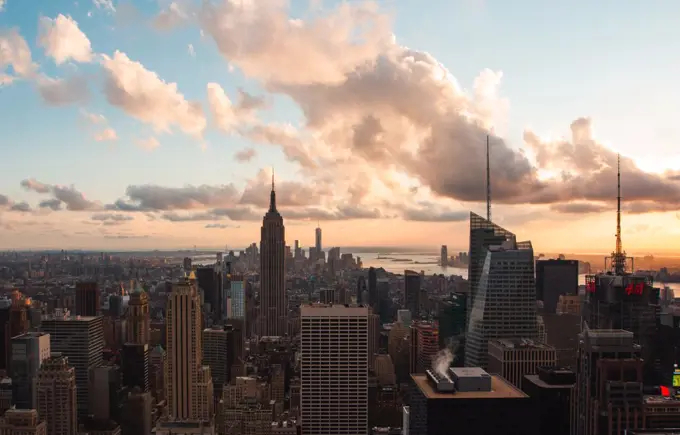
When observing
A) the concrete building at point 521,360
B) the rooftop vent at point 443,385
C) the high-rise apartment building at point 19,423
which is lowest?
the high-rise apartment building at point 19,423

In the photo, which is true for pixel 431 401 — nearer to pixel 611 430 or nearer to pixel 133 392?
pixel 611 430

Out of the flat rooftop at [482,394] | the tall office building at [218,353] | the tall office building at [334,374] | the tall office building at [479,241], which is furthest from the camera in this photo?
the tall office building at [218,353]

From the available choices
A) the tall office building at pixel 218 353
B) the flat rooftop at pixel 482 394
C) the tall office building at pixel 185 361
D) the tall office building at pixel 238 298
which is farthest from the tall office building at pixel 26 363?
the tall office building at pixel 238 298

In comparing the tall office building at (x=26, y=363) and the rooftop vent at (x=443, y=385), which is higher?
the rooftop vent at (x=443, y=385)

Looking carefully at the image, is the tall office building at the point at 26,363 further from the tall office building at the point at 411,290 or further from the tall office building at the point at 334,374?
the tall office building at the point at 411,290

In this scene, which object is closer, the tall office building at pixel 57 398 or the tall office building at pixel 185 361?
the tall office building at pixel 57 398

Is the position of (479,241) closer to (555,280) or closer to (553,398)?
(555,280)

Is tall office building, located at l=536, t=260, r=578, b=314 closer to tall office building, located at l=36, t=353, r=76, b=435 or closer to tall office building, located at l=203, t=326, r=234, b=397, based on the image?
tall office building, located at l=203, t=326, r=234, b=397

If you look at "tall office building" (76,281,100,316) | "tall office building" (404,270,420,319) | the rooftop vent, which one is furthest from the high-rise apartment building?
"tall office building" (404,270,420,319)
